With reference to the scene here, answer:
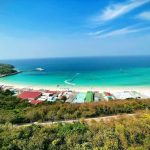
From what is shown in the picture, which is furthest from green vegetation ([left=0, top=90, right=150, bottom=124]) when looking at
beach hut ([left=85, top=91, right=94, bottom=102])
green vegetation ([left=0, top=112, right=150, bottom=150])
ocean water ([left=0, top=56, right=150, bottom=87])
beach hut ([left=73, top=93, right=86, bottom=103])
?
ocean water ([left=0, top=56, right=150, bottom=87])

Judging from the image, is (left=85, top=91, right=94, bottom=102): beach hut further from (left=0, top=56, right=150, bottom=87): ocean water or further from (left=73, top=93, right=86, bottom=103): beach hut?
(left=0, top=56, right=150, bottom=87): ocean water

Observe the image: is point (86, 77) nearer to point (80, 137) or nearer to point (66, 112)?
point (66, 112)

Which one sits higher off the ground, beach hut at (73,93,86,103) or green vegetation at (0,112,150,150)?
green vegetation at (0,112,150,150)

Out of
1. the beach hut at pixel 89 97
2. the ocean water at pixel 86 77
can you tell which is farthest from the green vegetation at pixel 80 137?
the ocean water at pixel 86 77

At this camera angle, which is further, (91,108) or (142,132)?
(91,108)

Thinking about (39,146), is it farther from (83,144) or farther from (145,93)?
(145,93)

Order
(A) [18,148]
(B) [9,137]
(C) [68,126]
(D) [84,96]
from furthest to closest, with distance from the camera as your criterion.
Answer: (D) [84,96], (C) [68,126], (B) [9,137], (A) [18,148]

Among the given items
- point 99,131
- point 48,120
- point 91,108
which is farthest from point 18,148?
point 91,108

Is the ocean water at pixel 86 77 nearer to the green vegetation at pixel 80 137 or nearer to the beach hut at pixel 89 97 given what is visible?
the beach hut at pixel 89 97
